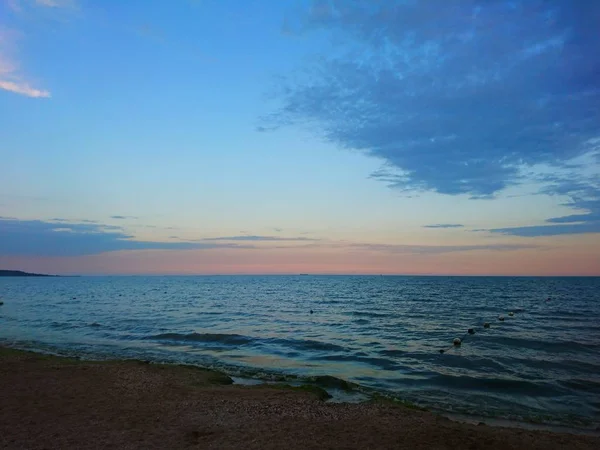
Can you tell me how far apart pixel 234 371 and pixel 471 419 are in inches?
381

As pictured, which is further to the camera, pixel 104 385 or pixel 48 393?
pixel 104 385

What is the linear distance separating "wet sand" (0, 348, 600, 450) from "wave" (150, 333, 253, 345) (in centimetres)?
1147

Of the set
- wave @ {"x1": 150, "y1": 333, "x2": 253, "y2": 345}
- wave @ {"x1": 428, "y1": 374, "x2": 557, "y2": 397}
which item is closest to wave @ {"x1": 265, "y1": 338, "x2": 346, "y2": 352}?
wave @ {"x1": 150, "y1": 333, "x2": 253, "y2": 345}

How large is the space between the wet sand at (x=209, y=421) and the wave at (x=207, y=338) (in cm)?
1147

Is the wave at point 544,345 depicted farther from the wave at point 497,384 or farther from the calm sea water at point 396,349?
the wave at point 497,384

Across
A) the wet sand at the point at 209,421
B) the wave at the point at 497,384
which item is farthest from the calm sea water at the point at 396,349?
the wet sand at the point at 209,421

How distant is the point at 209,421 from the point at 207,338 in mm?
17181

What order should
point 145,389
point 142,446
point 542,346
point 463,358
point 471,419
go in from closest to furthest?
1. point 142,446
2. point 471,419
3. point 145,389
4. point 463,358
5. point 542,346

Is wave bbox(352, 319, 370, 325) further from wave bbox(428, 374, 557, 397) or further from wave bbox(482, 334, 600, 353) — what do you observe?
wave bbox(428, 374, 557, 397)

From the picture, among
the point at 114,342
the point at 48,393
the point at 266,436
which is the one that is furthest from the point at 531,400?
the point at 114,342

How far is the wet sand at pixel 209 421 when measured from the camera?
862cm

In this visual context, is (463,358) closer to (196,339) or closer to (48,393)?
(196,339)

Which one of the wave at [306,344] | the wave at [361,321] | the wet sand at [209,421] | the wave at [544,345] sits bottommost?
the wave at [361,321]

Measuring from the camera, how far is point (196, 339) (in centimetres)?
2633
